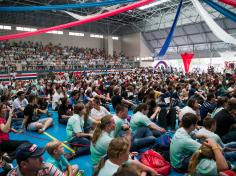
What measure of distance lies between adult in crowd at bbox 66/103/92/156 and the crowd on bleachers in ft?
46.4

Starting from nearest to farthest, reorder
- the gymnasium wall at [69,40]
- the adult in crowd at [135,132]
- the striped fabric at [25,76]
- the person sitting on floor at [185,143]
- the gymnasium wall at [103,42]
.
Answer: the person sitting on floor at [185,143]
the adult in crowd at [135,132]
the striped fabric at [25,76]
the gymnasium wall at [69,40]
the gymnasium wall at [103,42]

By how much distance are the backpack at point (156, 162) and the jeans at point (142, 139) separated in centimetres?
59

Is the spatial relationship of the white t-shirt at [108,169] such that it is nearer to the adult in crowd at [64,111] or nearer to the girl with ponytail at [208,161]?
the girl with ponytail at [208,161]

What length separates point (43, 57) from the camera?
820 inches

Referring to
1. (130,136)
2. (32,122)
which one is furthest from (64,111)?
(130,136)

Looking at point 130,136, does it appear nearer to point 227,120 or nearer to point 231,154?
point 231,154

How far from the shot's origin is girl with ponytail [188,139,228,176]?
2.49 metres

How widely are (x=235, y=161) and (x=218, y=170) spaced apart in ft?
5.44

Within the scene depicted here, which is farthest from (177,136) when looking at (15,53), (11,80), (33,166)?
(15,53)

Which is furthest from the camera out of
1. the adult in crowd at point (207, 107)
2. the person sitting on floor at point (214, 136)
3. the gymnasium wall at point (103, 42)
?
the gymnasium wall at point (103, 42)

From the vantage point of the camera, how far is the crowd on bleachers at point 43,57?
1831 centimetres

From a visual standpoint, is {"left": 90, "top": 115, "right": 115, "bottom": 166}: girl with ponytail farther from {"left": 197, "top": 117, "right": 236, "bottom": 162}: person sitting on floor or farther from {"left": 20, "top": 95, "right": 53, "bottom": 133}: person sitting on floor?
{"left": 20, "top": 95, "right": 53, "bottom": 133}: person sitting on floor

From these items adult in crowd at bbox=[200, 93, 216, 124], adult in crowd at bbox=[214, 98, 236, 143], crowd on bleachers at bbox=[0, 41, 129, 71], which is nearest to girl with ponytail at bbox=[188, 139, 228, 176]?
adult in crowd at bbox=[214, 98, 236, 143]

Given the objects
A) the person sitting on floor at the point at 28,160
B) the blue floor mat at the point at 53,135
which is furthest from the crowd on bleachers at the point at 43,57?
the person sitting on floor at the point at 28,160
